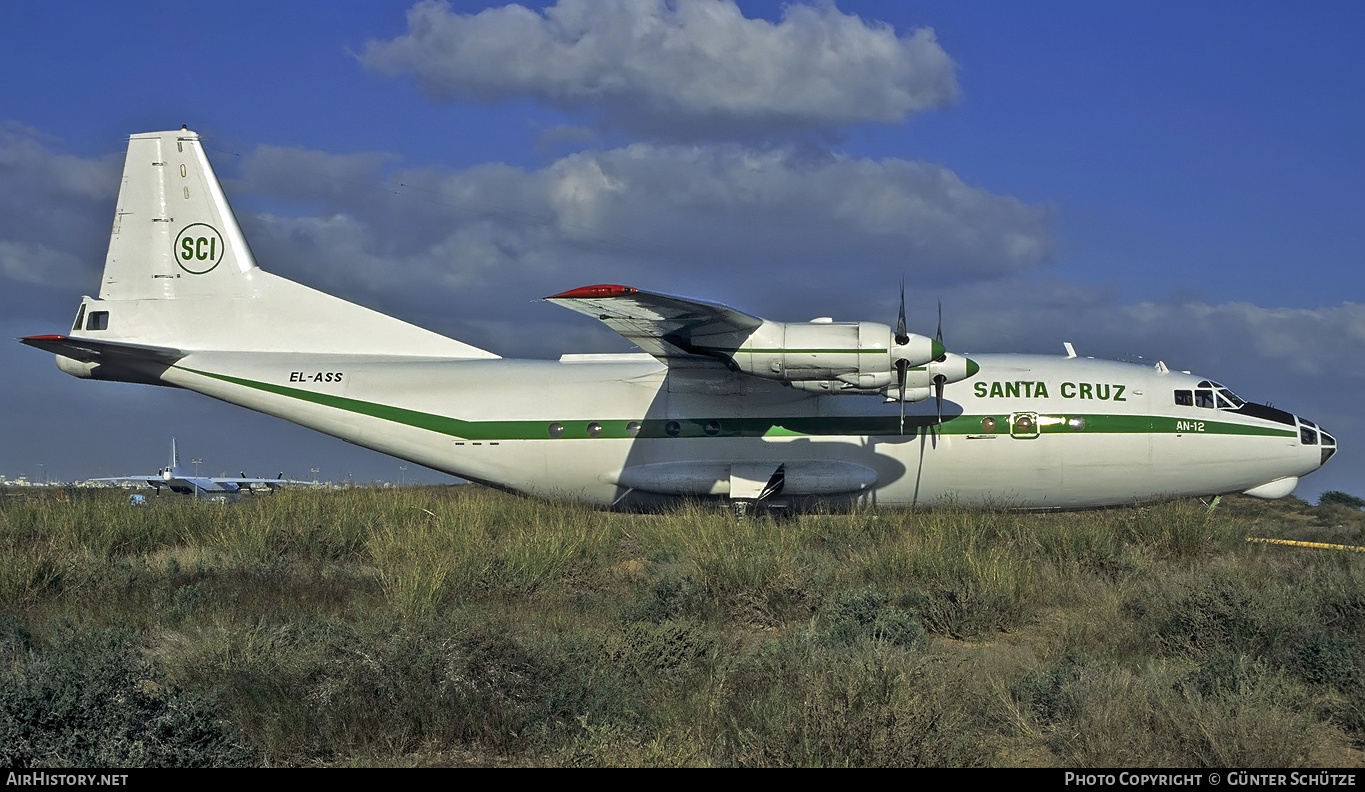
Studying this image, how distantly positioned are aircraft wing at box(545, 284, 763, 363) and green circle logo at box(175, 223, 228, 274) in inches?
334

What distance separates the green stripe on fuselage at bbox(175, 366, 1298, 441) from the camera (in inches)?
703

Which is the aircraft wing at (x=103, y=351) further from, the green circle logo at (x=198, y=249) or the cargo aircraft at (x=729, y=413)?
the green circle logo at (x=198, y=249)

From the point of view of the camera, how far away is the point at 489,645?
7.35 meters

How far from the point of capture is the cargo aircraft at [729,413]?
17.8 meters

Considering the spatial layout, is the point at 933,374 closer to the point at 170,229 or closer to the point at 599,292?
the point at 599,292

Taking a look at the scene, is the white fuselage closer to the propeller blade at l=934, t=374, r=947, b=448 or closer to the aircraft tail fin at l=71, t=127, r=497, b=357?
the propeller blade at l=934, t=374, r=947, b=448

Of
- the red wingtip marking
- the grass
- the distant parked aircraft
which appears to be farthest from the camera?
the distant parked aircraft

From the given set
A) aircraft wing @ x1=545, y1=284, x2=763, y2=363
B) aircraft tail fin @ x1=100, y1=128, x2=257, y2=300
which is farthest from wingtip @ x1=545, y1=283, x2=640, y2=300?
aircraft tail fin @ x1=100, y1=128, x2=257, y2=300

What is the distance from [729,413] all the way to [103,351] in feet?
36.0

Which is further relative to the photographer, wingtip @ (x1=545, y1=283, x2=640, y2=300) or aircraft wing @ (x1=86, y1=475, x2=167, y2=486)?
aircraft wing @ (x1=86, y1=475, x2=167, y2=486)

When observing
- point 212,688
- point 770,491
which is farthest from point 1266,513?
point 212,688

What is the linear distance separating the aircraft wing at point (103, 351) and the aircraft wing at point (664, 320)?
851 cm

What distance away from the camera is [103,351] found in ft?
A: 61.8
